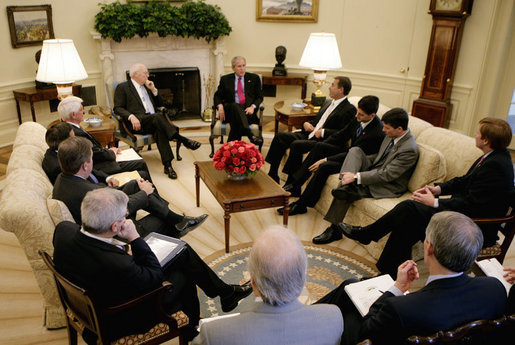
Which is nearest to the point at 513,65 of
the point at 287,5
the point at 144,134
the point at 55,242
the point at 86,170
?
the point at 287,5

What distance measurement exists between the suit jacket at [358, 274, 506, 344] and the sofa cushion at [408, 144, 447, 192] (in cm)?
194

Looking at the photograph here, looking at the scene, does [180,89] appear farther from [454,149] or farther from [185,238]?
[454,149]

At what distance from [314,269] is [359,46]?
490 centimetres

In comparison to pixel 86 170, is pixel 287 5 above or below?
above

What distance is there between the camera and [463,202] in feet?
10.2

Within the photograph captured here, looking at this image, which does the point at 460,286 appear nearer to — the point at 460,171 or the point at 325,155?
the point at 460,171

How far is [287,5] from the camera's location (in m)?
7.41

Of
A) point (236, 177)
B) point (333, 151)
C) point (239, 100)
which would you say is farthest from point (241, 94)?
point (236, 177)

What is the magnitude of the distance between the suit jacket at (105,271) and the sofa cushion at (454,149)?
279cm

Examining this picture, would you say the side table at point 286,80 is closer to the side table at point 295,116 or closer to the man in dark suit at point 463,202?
the side table at point 295,116

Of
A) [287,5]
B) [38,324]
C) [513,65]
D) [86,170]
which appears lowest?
[38,324]

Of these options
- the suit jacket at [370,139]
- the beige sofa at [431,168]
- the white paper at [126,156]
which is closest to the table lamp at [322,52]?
the suit jacket at [370,139]

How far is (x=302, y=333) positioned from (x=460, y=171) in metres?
2.76

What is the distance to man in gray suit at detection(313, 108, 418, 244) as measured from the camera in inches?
143
